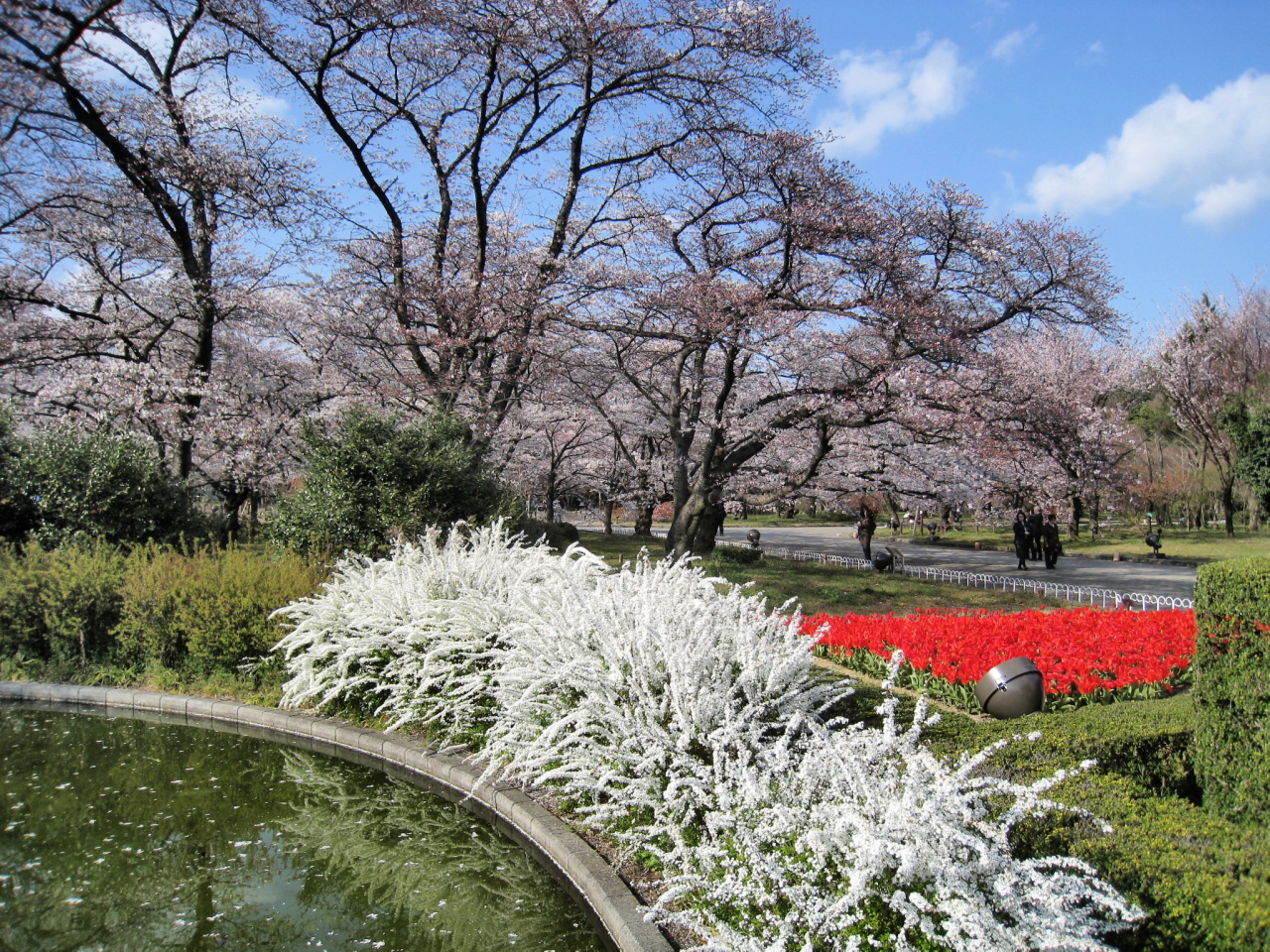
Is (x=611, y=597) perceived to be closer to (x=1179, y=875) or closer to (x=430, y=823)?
(x=430, y=823)

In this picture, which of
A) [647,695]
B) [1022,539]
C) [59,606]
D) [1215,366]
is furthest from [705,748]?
[1215,366]

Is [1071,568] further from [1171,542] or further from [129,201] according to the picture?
[129,201]

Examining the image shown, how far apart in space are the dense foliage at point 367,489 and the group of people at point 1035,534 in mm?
13417

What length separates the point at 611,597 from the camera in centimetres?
454

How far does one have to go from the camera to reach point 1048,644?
6195mm

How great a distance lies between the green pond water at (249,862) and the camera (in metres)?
3.46

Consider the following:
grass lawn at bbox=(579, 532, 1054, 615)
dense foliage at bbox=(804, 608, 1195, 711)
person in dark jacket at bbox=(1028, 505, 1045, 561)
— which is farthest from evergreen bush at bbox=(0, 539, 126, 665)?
person in dark jacket at bbox=(1028, 505, 1045, 561)

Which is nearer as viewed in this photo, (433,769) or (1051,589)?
(433,769)

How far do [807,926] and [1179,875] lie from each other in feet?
3.91

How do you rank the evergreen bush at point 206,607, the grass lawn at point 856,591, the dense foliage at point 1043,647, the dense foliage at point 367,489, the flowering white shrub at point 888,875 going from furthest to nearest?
the grass lawn at point 856,591 < the dense foliage at point 367,489 < the evergreen bush at point 206,607 < the dense foliage at point 1043,647 < the flowering white shrub at point 888,875

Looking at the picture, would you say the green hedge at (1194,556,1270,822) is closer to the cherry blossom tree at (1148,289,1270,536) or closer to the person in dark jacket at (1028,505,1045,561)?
the person in dark jacket at (1028,505,1045,561)

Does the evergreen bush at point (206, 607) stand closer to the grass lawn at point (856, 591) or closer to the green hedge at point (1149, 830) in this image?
the green hedge at point (1149, 830)

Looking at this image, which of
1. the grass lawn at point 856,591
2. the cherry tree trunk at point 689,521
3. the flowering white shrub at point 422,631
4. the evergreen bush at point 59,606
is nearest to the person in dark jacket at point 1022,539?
the grass lawn at point 856,591

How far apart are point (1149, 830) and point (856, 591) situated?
877cm
